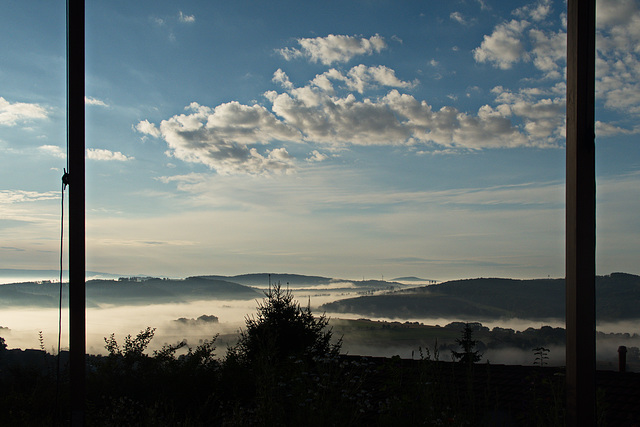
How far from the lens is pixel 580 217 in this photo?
2.57m

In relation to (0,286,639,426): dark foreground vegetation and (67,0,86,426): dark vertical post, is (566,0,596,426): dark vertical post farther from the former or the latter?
(67,0,86,426): dark vertical post

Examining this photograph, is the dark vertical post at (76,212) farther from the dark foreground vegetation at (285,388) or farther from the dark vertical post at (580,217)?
the dark vertical post at (580,217)

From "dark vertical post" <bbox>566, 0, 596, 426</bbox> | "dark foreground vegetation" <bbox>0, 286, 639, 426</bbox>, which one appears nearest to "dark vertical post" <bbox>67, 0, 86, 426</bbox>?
"dark foreground vegetation" <bbox>0, 286, 639, 426</bbox>

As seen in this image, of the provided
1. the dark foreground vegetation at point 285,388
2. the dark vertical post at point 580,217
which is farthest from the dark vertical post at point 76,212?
the dark vertical post at point 580,217

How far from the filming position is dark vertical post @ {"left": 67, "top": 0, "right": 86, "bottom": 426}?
290 centimetres

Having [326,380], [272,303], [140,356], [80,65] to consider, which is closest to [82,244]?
[80,65]

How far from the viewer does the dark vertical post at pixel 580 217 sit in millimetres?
2520

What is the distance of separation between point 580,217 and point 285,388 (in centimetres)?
380

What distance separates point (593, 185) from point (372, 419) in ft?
12.7

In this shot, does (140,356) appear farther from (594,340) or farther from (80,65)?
(594,340)

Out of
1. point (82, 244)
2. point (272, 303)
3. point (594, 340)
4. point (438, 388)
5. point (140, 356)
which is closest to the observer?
point (594, 340)

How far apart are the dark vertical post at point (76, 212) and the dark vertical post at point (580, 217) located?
Answer: 268cm

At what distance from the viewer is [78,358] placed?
292 cm

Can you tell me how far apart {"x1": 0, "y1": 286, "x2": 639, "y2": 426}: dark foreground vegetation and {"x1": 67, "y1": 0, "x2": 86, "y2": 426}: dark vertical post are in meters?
0.58
